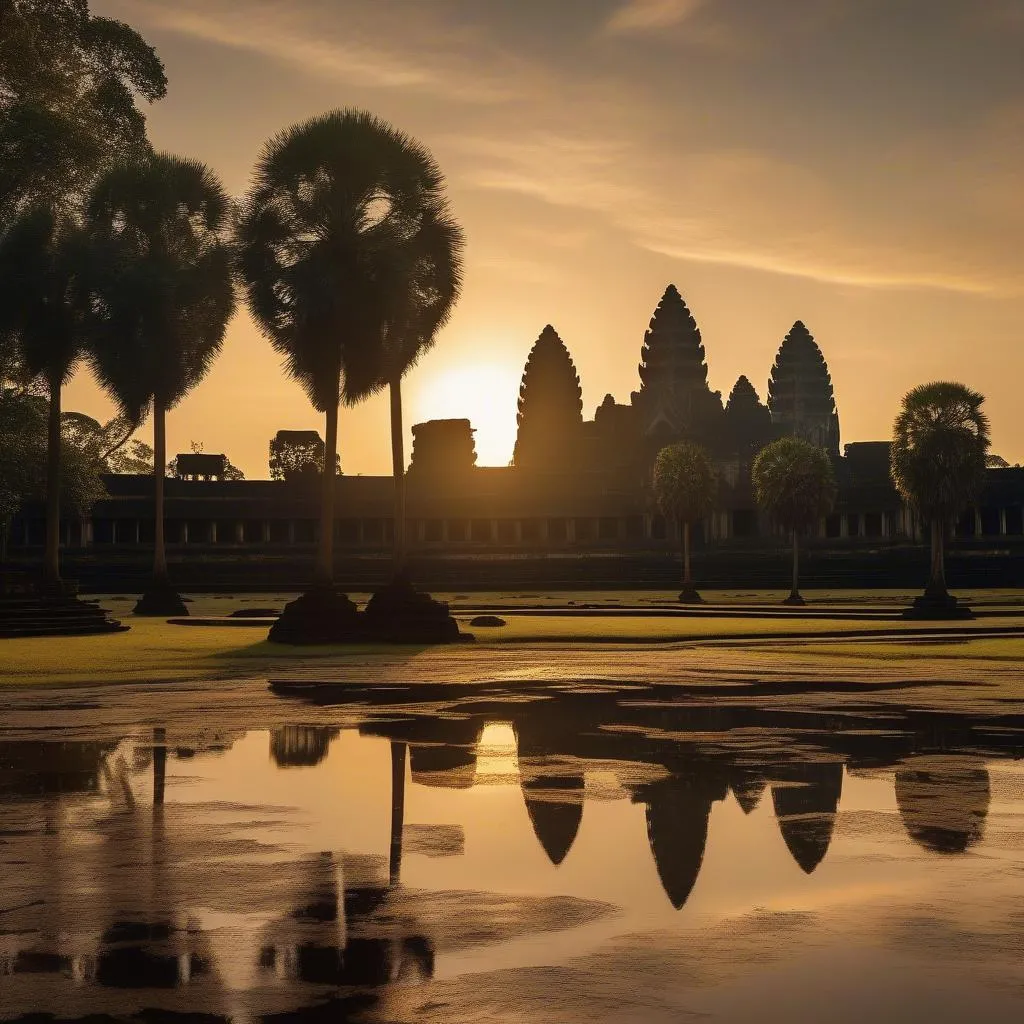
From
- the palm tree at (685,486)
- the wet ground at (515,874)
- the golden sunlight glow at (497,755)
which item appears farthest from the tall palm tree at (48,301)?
the palm tree at (685,486)

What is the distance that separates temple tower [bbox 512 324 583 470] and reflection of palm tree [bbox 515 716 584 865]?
11491 cm

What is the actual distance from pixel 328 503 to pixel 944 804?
2750 cm

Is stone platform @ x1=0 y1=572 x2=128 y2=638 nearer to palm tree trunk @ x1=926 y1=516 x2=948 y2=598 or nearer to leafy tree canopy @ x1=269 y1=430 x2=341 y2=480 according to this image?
palm tree trunk @ x1=926 y1=516 x2=948 y2=598

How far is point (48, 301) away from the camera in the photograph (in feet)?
150

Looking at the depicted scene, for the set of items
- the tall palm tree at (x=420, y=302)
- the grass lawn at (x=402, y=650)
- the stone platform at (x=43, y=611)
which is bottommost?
the grass lawn at (x=402, y=650)

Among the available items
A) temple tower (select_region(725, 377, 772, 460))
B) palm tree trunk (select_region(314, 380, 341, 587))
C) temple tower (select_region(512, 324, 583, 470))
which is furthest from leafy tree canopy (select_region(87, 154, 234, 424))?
temple tower (select_region(512, 324, 583, 470))

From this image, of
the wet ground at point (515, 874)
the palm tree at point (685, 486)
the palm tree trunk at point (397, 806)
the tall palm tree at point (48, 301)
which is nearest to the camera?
the wet ground at point (515, 874)

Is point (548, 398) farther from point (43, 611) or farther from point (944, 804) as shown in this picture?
point (944, 804)

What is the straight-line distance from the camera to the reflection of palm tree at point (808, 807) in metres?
9.68

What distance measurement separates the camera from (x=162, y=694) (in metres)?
21.7

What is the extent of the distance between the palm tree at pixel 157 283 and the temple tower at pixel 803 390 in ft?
335

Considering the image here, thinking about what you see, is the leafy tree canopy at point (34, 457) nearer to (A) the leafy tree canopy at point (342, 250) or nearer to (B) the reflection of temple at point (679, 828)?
(A) the leafy tree canopy at point (342, 250)

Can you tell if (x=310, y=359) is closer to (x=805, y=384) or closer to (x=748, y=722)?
(x=748, y=722)

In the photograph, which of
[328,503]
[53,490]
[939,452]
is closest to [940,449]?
[939,452]
